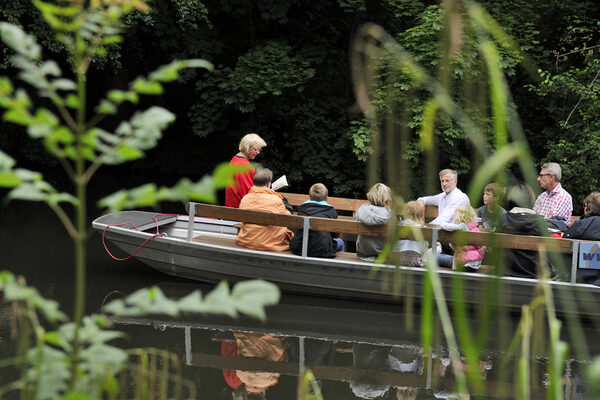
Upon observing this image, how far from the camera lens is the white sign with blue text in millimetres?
5930

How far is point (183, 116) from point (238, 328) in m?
13.5

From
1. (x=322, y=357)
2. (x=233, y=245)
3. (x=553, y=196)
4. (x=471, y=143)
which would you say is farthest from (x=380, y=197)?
(x=471, y=143)

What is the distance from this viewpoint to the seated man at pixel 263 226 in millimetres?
6508

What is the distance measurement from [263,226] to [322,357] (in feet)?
6.87

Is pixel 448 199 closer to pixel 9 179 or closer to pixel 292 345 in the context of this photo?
pixel 292 345

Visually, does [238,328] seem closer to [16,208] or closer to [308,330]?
[308,330]

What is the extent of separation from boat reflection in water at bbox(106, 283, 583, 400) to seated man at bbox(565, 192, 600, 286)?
1.47 metres

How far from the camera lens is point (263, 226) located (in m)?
6.71

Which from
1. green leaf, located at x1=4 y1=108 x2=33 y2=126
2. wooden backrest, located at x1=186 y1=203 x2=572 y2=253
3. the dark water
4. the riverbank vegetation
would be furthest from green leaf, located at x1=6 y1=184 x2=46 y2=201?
wooden backrest, located at x1=186 y1=203 x2=572 y2=253

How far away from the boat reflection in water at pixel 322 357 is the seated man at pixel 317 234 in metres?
0.60

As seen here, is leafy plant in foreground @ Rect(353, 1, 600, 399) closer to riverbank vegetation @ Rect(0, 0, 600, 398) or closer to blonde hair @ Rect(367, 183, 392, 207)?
riverbank vegetation @ Rect(0, 0, 600, 398)

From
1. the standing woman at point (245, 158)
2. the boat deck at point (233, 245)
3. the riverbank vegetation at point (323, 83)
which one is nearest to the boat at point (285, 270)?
the boat deck at point (233, 245)

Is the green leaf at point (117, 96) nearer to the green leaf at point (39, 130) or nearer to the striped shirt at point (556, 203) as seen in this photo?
the green leaf at point (39, 130)

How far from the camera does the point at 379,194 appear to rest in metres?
6.14
